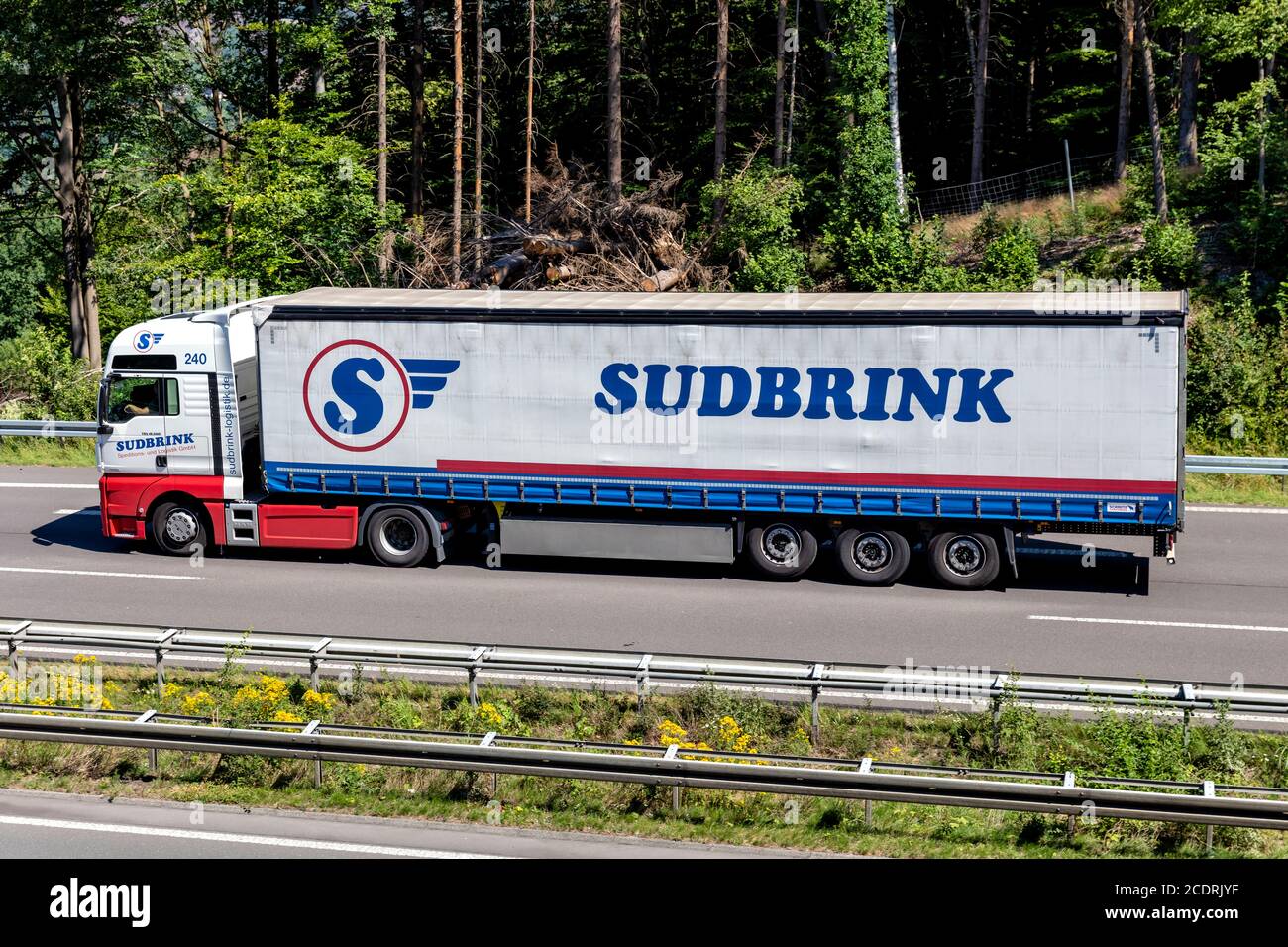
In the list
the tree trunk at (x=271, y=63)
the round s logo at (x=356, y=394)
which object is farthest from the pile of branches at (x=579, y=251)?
the round s logo at (x=356, y=394)

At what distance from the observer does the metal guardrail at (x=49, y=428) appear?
27625mm

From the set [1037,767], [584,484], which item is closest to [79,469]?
[584,484]

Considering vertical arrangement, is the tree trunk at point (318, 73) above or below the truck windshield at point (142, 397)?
above

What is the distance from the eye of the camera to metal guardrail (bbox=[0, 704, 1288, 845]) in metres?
10.3

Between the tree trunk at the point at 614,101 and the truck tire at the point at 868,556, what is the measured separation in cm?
1798

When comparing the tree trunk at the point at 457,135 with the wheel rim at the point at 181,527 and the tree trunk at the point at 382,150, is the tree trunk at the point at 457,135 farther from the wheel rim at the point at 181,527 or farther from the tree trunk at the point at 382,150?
the wheel rim at the point at 181,527

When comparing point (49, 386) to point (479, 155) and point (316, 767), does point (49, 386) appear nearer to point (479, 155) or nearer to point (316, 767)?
point (479, 155)

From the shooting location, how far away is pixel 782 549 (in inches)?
747

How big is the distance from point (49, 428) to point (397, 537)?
38.5 ft

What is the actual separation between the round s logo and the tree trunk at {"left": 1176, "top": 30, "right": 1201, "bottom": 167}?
23114 millimetres

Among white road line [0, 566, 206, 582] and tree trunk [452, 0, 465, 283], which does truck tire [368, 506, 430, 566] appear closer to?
white road line [0, 566, 206, 582]

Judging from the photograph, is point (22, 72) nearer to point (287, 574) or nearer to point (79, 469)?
point (79, 469)

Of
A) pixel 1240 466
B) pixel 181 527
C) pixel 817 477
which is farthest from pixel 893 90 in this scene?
pixel 181 527

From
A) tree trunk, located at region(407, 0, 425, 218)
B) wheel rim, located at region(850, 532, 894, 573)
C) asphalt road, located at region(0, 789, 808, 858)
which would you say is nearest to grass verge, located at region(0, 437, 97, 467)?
tree trunk, located at region(407, 0, 425, 218)
